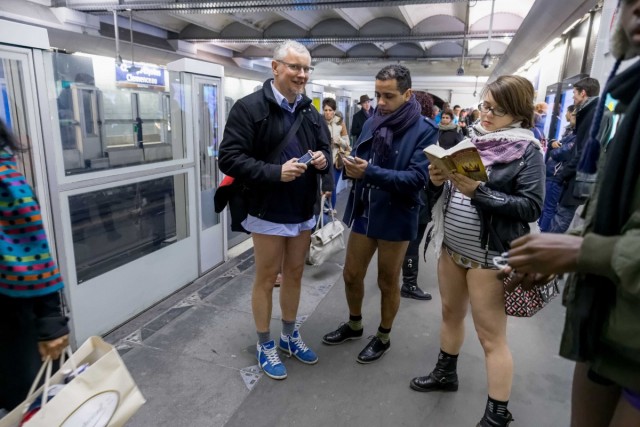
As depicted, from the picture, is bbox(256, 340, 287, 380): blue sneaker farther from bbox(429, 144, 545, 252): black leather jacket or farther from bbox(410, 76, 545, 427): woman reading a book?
bbox(429, 144, 545, 252): black leather jacket

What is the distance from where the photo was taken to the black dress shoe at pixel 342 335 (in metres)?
2.75

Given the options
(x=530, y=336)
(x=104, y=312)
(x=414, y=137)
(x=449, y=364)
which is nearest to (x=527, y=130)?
(x=414, y=137)

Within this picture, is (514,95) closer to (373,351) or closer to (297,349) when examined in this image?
(373,351)

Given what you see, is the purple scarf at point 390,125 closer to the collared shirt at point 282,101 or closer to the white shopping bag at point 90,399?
the collared shirt at point 282,101

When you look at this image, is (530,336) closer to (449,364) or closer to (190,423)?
(449,364)

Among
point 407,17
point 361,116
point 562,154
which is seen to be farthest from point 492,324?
point 407,17

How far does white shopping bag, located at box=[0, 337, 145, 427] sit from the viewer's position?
1145mm

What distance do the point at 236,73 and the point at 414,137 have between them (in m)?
4.71

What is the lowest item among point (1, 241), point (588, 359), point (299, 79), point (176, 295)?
point (176, 295)

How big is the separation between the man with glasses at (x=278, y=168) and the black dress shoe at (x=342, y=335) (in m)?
0.45

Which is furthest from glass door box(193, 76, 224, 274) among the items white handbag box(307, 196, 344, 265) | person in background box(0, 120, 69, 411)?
person in background box(0, 120, 69, 411)

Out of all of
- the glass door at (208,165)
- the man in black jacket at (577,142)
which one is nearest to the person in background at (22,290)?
the glass door at (208,165)

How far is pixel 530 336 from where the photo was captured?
295cm

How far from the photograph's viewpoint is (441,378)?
88.9 inches
